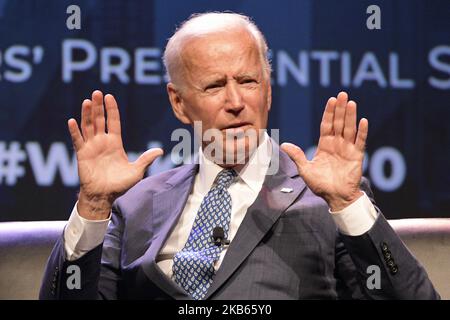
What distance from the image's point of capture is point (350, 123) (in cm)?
166

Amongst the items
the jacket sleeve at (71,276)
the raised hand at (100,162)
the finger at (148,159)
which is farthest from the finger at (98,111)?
the jacket sleeve at (71,276)

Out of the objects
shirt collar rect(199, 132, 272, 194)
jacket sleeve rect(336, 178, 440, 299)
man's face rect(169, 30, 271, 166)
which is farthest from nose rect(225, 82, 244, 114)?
jacket sleeve rect(336, 178, 440, 299)

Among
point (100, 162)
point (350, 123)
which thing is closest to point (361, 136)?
point (350, 123)

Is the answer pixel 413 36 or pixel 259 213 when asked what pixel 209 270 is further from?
pixel 413 36

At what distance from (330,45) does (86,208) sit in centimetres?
111

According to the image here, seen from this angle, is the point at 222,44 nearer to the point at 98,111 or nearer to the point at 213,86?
the point at 213,86

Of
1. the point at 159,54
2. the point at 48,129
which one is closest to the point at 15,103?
the point at 48,129

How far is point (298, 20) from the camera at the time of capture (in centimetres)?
245

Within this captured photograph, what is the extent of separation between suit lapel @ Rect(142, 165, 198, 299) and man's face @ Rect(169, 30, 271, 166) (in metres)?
0.15

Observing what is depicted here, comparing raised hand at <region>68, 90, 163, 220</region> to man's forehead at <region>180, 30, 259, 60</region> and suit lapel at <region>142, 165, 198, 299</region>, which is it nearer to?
suit lapel at <region>142, 165, 198, 299</region>

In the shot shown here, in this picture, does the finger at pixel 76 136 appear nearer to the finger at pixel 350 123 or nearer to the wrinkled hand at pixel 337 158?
the wrinkled hand at pixel 337 158

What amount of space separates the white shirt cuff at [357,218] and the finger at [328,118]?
0.58 feet

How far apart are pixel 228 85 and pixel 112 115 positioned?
13.2 inches

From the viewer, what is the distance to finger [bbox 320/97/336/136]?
167 centimetres
